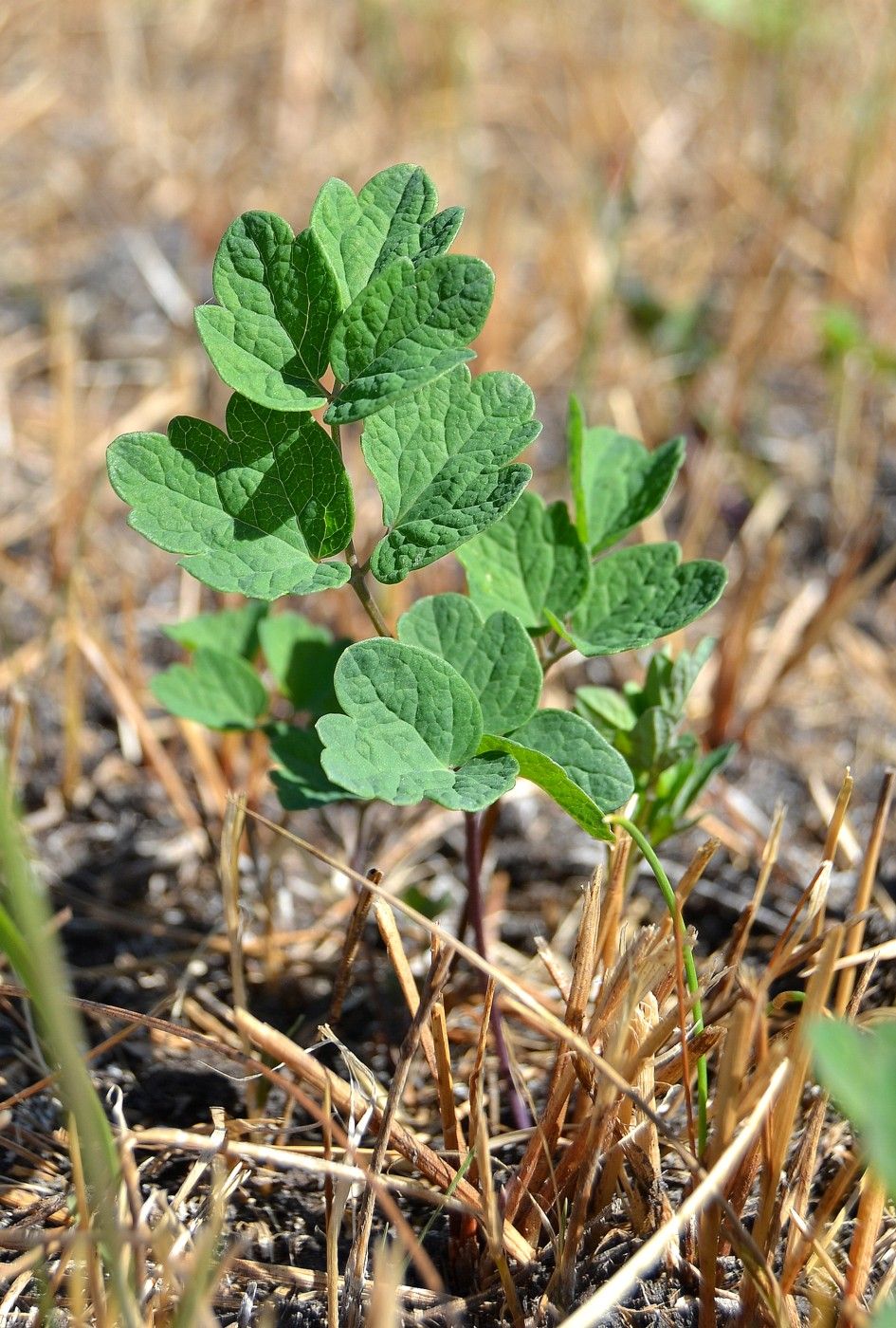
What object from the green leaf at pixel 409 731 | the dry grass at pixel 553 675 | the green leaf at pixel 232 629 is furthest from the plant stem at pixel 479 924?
the green leaf at pixel 232 629

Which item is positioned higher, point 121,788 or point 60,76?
Answer: point 60,76

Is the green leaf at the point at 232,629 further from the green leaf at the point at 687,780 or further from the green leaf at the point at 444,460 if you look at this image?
the green leaf at the point at 687,780

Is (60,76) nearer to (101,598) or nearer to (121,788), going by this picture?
(101,598)

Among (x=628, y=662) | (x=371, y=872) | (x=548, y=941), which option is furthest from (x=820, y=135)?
(x=371, y=872)

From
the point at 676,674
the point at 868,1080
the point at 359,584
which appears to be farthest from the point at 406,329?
the point at 868,1080

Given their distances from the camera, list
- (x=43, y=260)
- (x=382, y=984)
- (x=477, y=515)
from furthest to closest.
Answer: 1. (x=43, y=260)
2. (x=382, y=984)
3. (x=477, y=515)

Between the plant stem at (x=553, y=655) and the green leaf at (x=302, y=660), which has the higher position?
the plant stem at (x=553, y=655)

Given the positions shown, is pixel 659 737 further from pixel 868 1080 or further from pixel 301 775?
pixel 868 1080
